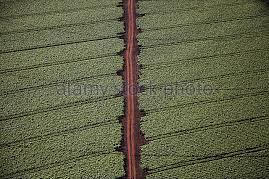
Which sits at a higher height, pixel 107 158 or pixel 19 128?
pixel 19 128

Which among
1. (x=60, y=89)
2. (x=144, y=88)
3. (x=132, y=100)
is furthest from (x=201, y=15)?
(x=60, y=89)

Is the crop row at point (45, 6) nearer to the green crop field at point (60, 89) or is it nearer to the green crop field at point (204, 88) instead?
the green crop field at point (60, 89)

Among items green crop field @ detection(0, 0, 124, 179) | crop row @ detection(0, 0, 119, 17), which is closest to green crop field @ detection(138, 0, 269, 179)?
green crop field @ detection(0, 0, 124, 179)

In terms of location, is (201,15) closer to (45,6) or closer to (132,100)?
(132,100)

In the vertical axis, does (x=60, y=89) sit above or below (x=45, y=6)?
below

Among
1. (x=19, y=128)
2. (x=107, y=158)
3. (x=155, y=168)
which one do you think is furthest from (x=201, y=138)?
(x=19, y=128)

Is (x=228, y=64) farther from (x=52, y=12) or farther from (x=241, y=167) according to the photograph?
(x=52, y=12)
